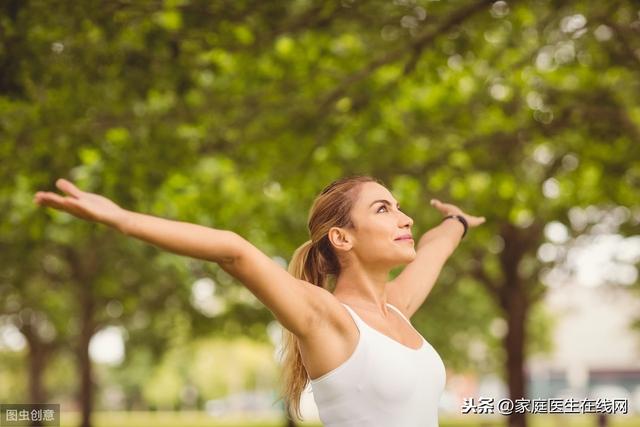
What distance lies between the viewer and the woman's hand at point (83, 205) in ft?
8.18

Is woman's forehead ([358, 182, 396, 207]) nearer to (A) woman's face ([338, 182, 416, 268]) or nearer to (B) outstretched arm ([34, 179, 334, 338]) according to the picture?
(A) woman's face ([338, 182, 416, 268])

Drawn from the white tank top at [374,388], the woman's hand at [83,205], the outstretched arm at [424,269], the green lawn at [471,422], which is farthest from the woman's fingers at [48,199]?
the green lawn at [471,422]

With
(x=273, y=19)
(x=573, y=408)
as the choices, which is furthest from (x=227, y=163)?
(x=573, y=408)

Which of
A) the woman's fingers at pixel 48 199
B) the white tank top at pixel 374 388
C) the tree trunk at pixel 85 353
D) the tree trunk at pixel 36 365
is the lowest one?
the white tank top at pixel 374 388

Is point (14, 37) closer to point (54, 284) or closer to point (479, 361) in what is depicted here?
point (54, 284)

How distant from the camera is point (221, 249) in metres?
2.71

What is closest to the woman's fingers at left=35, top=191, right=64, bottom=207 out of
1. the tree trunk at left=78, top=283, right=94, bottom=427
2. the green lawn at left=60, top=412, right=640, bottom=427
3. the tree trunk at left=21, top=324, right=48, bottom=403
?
the tree trunk at left=78, top=283, right=94, bottom=427

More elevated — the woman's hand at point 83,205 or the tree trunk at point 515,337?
the tree trunk at point 515,337

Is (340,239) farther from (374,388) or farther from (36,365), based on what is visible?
(36,365)

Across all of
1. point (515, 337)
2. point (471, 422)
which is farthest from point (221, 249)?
point (471, 422)

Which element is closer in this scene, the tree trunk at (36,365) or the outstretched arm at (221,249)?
the outstretched arm at (221,249)

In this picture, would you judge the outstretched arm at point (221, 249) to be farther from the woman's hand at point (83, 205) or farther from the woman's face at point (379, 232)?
the woman's face at point (379, 232)

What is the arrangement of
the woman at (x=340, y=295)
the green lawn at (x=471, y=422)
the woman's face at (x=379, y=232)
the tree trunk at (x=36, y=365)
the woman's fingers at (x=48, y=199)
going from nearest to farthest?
the woman's fingers at (x=48, y=199)
the woman at (x=340, y=295)
the woman's face at (x=379, y=232)
the green lawn at (x=471, y=422)
the tree trunk at (x=36, y=365)

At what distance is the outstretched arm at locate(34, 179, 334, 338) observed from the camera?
2.52 meters
